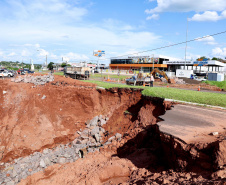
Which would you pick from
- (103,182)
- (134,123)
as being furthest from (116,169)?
(134,123)

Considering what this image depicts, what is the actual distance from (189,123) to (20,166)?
429 inches

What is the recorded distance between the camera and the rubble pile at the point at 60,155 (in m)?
11.0

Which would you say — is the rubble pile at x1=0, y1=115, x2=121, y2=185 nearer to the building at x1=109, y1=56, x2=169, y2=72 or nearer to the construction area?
the construction area

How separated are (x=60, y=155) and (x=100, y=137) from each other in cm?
347

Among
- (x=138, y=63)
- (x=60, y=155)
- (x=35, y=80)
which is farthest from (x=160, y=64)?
Answer: (x=60, y=155)

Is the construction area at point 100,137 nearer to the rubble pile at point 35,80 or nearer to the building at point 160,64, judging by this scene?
the rubble pile at point 35,80

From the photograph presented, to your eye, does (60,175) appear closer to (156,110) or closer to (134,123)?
(134,123)

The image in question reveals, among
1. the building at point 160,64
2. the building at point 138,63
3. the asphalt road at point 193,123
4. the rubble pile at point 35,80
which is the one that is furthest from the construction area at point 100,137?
the building at point 138,63

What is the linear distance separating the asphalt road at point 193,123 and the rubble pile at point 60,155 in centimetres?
513

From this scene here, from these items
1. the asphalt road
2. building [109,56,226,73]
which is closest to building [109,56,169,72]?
building [109,56,226,73]

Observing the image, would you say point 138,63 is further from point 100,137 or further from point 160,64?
point 100,137

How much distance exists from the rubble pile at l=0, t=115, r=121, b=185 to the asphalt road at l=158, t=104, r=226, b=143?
5130mm

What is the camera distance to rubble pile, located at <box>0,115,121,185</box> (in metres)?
11.0

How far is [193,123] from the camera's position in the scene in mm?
8516
